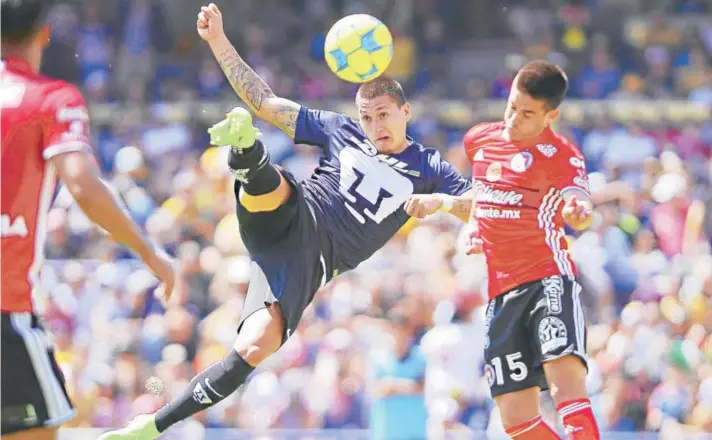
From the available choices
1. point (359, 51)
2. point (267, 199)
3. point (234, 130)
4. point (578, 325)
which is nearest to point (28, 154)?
point (234, 130)

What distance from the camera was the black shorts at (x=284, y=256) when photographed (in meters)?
7.68

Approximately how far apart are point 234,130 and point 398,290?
6343 millimetres

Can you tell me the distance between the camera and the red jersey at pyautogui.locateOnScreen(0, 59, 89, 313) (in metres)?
4.98

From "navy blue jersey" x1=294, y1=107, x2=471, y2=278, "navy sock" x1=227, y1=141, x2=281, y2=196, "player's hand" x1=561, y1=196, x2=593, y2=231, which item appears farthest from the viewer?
"navy blue jersey" x1=294, y1=107, x2=471, y2=278

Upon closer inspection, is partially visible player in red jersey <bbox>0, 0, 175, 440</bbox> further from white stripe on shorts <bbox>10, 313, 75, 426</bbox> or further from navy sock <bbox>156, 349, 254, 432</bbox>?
navy sock <bbox>156, 349, 254, 432</bbox>

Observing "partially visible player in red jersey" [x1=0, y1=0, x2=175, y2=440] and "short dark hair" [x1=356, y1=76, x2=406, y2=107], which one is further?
"short dark hair" [x1=356, y1=76, x2=406, y2=107]

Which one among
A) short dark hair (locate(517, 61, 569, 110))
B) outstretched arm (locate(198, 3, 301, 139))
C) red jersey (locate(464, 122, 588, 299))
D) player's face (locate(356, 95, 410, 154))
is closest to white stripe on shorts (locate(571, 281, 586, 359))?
red jersey (locate(464, 122, 588, 299))

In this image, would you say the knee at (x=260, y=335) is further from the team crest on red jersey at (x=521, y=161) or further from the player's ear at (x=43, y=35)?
the player's ear at (x=43, y=35)

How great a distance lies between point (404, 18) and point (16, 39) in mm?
16399

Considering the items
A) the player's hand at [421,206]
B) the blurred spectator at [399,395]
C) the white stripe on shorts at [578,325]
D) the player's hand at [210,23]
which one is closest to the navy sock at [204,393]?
the player's hand at [421,206]

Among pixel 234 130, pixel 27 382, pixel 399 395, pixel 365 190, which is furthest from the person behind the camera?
pixel 399 395

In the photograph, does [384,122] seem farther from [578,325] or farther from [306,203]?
[578,325]

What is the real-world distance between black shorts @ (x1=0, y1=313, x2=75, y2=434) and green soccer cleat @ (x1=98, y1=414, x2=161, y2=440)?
7.36ft

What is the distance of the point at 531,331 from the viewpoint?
7.31 meters
